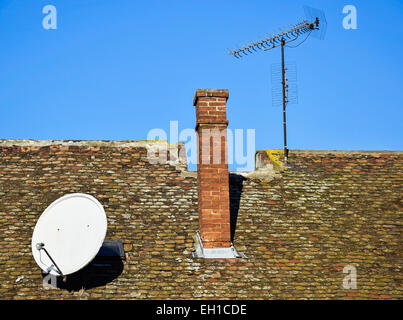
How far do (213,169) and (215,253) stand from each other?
180cm

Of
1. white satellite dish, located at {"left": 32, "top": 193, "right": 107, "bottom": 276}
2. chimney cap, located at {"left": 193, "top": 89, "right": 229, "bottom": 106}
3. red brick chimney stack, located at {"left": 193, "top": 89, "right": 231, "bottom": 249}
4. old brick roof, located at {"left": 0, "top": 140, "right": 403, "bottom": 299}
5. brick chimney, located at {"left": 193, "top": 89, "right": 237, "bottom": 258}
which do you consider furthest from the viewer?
chimney cap, located at {"left": 193, "top": 89, "right": 229, "bottom": 106}

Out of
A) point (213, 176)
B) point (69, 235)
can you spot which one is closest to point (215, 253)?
point (213, 176)

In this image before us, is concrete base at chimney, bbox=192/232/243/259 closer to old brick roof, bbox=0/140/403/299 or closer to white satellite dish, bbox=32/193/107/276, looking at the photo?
old brick roof, bbox=0/140/403/299

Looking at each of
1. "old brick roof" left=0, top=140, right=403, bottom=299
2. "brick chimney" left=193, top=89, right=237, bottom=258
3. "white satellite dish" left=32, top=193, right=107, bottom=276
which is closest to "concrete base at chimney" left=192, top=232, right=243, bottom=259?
"brick chimney" left=193, top=89, right=237, bottom=258

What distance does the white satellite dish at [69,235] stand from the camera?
9812 millimetres

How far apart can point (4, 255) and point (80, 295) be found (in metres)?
1.95

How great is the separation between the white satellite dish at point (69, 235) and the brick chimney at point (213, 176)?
212 centimetres

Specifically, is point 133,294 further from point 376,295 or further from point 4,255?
point 376,295

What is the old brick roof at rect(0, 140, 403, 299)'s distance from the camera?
10.1 meters

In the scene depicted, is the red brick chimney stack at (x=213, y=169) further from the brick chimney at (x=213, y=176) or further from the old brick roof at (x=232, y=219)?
the old brick roof at (x=232, y=219)

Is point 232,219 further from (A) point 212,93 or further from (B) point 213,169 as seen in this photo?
(A) point 212,93

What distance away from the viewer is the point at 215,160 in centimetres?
1167

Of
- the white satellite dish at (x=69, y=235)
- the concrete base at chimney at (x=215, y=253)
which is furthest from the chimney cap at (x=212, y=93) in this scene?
the white satellite dish at (x=69, y=235)

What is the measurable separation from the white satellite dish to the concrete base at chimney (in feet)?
6.74
